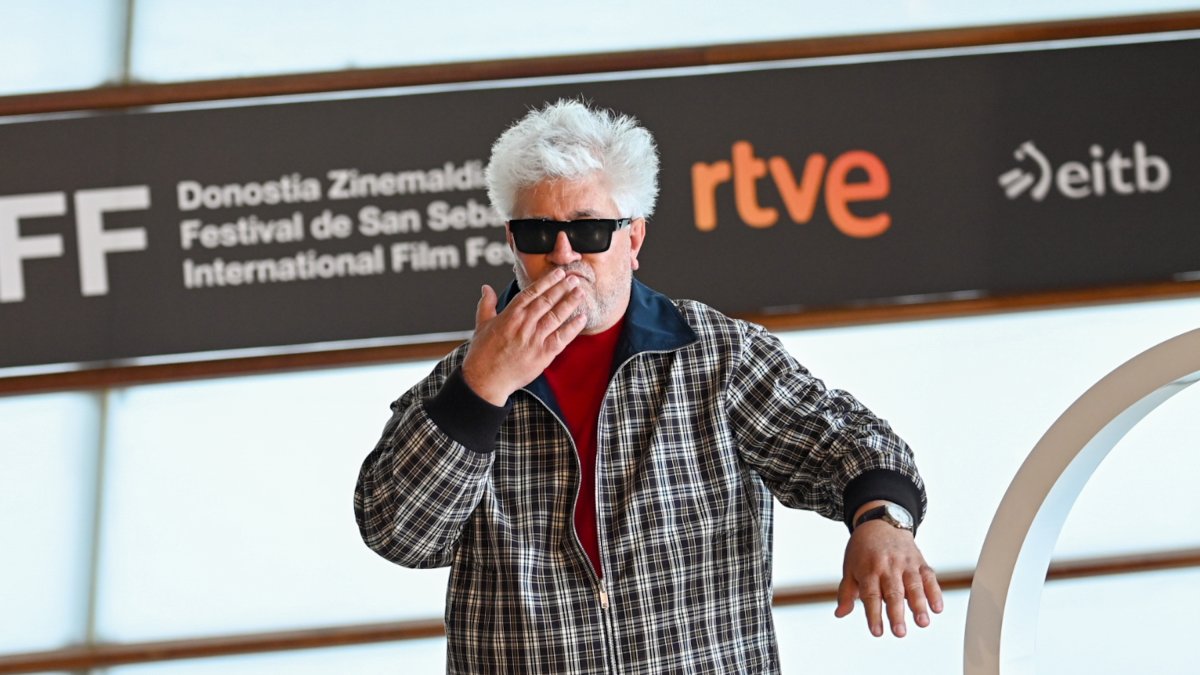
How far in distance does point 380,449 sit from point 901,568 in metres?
0.61

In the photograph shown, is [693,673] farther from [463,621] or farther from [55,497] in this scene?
[55,497]

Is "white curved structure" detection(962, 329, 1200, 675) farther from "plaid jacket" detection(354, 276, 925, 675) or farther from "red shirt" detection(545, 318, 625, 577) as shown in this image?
"red shirt" detection(545, 318, 625, 577)

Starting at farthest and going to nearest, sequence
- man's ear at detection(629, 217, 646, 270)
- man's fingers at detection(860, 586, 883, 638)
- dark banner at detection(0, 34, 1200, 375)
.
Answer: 1. dark banner at detection(0, 34, 1200, 375)
2. man's ear at detection(629, 217, 646, 270)
3. man's fingers at detection(860, 586, 883, 638)

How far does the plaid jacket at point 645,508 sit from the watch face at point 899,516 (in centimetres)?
5

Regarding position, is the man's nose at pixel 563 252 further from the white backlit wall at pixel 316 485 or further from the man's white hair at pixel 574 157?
the white backlit wall at pixel 316 485

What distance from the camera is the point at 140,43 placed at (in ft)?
9.27

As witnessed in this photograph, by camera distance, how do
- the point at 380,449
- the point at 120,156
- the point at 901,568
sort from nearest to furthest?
the point at 901,568 < the point at 380,449 < the point at 120,156

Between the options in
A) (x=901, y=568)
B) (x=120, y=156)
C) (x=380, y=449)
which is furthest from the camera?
(x=120, y=156)

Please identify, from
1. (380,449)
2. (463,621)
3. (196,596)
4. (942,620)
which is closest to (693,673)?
(463,621)

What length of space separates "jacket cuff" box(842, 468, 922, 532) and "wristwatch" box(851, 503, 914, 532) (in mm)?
11

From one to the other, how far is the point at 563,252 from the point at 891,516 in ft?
1.60

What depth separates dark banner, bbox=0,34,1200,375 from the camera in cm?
277

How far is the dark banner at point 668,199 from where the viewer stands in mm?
2768

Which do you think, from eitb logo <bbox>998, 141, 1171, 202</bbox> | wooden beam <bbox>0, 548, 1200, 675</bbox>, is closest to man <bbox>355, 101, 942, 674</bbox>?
wooden beam <bbox>0, 548, 1200, 675</bbox>
